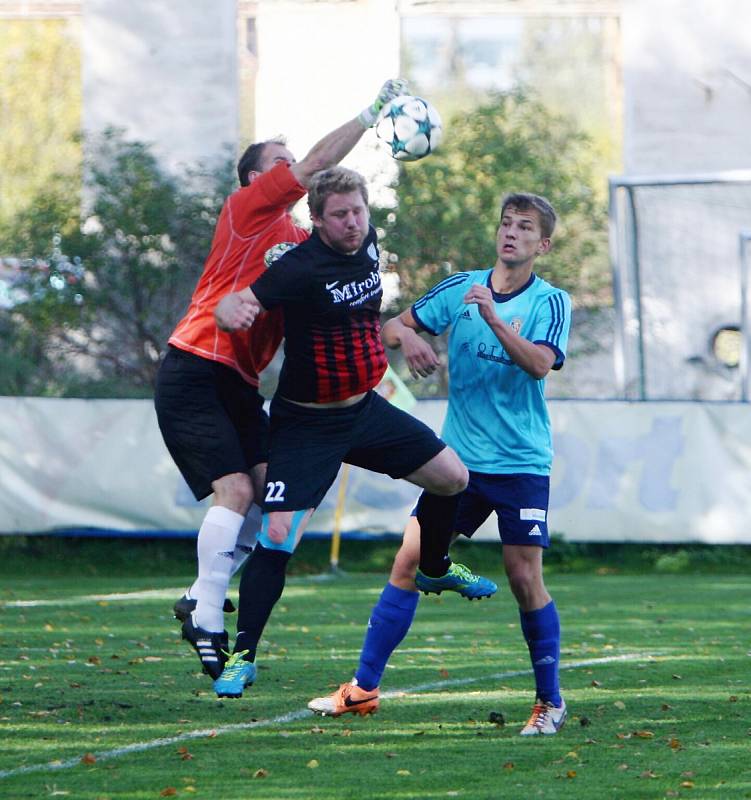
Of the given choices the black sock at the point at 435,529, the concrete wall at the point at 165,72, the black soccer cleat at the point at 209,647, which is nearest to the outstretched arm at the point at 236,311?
the black sock at the point at 435,529

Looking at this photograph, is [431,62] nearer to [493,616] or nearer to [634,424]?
[634,424]

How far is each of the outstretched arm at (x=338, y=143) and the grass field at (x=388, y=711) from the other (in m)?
2.27

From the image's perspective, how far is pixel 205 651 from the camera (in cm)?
658

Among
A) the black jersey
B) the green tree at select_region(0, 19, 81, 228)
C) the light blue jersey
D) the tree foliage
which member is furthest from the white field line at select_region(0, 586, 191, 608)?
the green tree at select_region(0, 19, 81, 228)

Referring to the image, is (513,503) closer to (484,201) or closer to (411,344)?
(411,344)

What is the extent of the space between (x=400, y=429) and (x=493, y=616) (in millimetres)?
5132

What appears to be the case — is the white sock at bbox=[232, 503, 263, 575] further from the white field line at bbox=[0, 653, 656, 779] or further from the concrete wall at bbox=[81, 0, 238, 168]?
the concrete wall at bbox=[81, 0, 238, 168]

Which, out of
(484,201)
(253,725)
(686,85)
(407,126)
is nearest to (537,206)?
(407,126)

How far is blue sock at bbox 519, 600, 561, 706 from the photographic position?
258 inches

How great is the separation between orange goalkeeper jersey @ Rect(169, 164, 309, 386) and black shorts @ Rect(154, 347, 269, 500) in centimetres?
7

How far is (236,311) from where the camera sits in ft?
20.2

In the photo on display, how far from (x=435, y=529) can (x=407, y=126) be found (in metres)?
1.67

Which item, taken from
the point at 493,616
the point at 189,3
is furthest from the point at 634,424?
the point at 189,3

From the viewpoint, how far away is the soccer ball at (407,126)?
662cm
